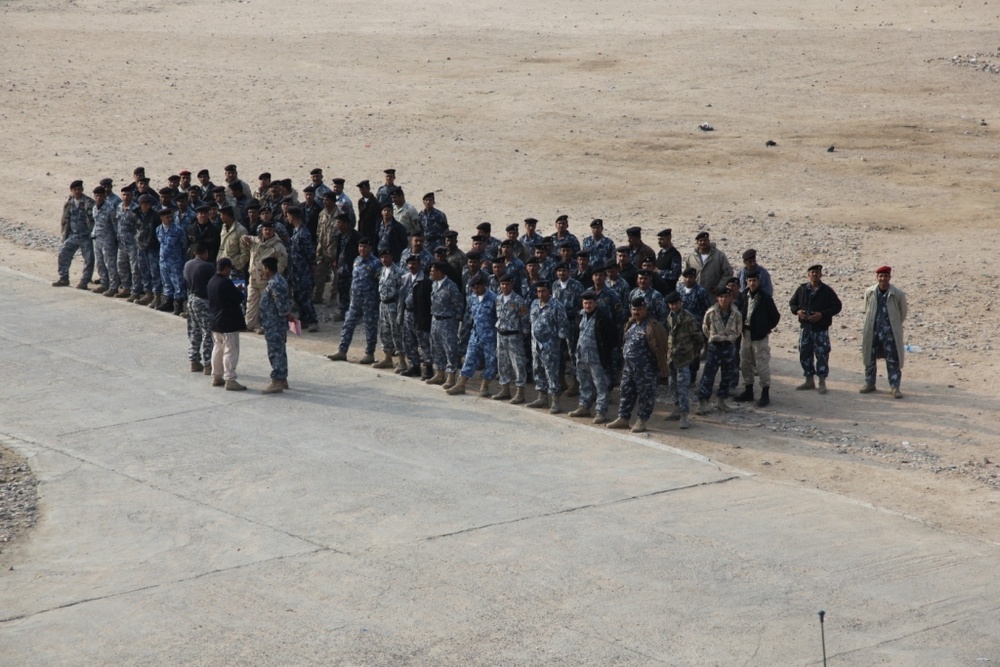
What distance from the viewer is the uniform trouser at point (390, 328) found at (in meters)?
17.4

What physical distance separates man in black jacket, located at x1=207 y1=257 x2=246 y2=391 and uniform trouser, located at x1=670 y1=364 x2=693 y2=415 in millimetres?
4944

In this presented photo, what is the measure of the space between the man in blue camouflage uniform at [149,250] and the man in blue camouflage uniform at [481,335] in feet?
19.2

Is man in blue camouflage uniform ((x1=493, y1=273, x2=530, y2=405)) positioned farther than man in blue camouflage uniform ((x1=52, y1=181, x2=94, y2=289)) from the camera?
No

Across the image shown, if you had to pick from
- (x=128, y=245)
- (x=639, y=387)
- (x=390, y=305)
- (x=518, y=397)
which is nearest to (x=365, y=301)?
(x=390, y=305)

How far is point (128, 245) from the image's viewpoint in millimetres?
20719

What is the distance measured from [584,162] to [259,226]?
37.9 ft

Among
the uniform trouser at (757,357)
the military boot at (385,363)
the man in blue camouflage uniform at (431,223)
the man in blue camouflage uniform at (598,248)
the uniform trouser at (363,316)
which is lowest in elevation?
the military boot at (385,363)

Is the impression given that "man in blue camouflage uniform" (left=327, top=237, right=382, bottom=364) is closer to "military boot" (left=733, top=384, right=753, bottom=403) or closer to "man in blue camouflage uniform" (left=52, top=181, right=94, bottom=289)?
"military boot" (left=733, top=384, right=753, bottom=403)

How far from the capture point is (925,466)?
14195mm

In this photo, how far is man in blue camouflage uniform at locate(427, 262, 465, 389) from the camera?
656 inches

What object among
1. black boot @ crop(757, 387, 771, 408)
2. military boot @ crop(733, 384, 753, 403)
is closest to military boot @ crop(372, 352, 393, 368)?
military boot @ crop(733, 384, 753, 403)

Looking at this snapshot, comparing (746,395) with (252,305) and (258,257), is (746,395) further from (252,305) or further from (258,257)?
(252,305)

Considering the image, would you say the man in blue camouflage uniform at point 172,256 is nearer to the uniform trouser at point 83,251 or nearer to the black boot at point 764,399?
the uniform trouser at point 83,251

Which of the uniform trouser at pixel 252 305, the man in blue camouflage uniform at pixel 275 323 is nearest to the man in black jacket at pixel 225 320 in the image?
the man in blue camouflage uniform at pixel 275 323
